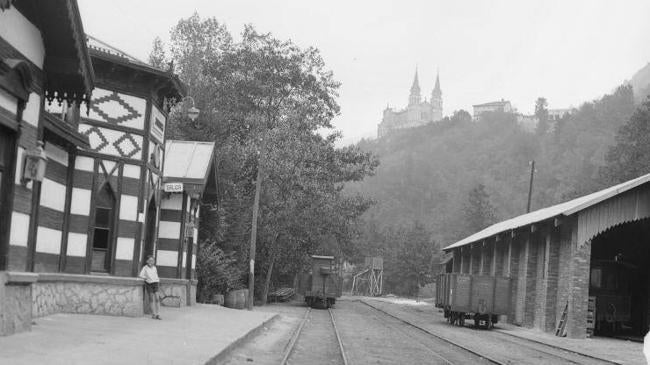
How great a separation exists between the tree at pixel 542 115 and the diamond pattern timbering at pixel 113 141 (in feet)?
497

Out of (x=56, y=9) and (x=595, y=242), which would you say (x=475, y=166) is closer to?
(x=595, y=242)

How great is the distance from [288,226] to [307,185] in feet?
8.31

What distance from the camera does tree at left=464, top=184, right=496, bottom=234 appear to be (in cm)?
10569

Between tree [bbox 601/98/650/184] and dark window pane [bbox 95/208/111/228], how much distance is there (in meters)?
56.0

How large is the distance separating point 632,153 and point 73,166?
5960 cm

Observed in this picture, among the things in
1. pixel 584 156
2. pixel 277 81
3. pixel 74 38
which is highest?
pixel 584 156

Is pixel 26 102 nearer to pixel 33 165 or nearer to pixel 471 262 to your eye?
pixel 33 165

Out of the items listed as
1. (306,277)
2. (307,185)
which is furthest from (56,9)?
(306,277)

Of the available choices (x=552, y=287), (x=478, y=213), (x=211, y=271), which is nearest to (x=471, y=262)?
(x=552, y=287)

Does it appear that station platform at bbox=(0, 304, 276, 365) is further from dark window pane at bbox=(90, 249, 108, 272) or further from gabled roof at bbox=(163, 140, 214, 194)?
gabled roof at bbox=(163, 140, 214, 194)

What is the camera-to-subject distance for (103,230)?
778 inches

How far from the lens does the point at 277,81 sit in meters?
42.8

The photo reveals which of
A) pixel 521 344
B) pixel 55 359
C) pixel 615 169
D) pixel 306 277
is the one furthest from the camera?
pixel 615 169

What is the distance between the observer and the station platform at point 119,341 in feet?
35.9
